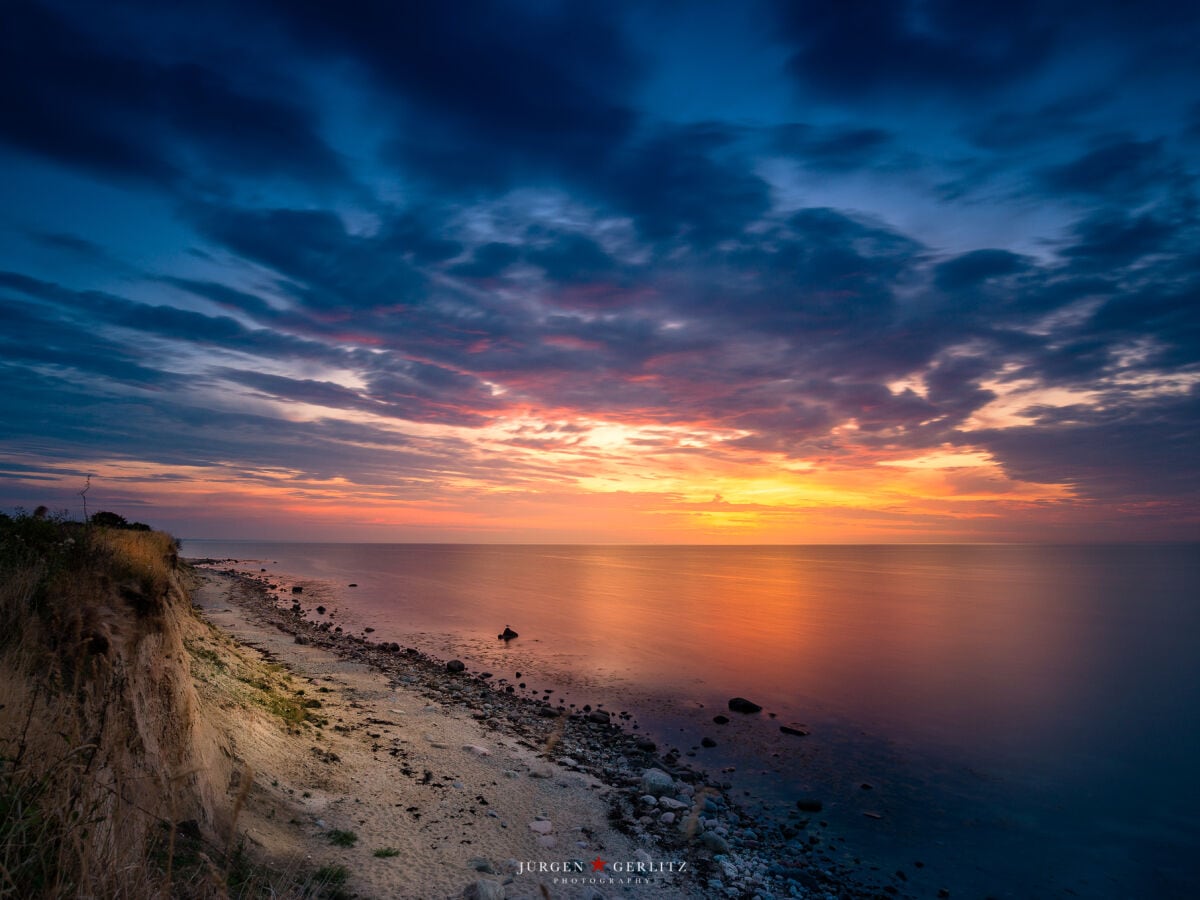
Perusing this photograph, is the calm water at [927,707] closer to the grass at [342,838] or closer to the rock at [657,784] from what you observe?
the rock at [657,784]

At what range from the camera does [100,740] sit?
500cm

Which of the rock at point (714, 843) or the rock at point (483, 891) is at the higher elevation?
the rock at point (483, 891)

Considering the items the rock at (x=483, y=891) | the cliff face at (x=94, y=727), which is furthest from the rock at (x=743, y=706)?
the cliff face at (x=94, y=727)

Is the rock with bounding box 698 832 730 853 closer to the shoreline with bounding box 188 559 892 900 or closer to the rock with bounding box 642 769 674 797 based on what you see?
the shoreline with bounding box 188 559 892 900

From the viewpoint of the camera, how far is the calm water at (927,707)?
1653 centimetres

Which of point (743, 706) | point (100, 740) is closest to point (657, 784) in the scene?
point (743, 706)

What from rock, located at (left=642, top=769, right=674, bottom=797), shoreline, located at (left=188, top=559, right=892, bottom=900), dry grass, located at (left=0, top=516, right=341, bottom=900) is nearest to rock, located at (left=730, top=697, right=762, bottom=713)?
shoreline, located at (left=188, top=559, right=892, bottom=900)

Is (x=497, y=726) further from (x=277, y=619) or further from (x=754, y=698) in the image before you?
(x=277, y=619)

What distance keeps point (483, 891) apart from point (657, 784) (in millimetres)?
8503

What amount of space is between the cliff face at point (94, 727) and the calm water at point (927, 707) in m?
15.5

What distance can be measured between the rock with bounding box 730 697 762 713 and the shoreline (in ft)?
22.7

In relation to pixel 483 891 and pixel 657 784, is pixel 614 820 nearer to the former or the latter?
pixel 657 784

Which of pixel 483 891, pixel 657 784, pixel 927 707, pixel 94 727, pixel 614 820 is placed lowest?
pixel 927 707

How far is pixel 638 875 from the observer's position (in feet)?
39.3
